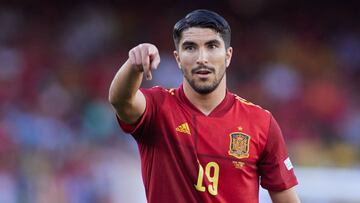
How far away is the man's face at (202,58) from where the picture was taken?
3.97 m

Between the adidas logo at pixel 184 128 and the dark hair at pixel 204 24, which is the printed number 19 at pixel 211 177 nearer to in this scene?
the adidas logo at pixel 184 128

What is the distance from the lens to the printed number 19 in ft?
13.1

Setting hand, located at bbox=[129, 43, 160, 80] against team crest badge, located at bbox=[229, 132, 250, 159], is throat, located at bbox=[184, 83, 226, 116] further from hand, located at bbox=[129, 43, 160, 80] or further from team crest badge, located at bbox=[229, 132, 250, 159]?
hand, located at bbox=[129, 43, 160, 80]

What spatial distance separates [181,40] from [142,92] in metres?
0.34

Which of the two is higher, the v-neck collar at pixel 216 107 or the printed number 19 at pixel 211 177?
the v-neck collar at pixel 216 107

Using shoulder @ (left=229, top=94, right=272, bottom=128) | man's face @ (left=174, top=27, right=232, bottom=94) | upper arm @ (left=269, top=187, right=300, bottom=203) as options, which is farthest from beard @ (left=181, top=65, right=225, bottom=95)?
upper arm @ (left=269, top=187, right=300, bottom=203)

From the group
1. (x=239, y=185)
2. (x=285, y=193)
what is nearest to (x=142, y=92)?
(x=239, y=185)

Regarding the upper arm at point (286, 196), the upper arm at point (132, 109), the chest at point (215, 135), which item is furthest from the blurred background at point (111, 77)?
the upper arm at point (132, 109)

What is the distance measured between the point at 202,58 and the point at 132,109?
43 centimetres

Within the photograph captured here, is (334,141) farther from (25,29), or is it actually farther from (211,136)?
(211,136)

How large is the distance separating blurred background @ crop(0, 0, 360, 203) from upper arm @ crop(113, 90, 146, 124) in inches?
208

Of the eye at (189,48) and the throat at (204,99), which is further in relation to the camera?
the throat at (204,99)

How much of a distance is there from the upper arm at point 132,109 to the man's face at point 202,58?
10.8 inches

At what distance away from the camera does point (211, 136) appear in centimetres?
408
